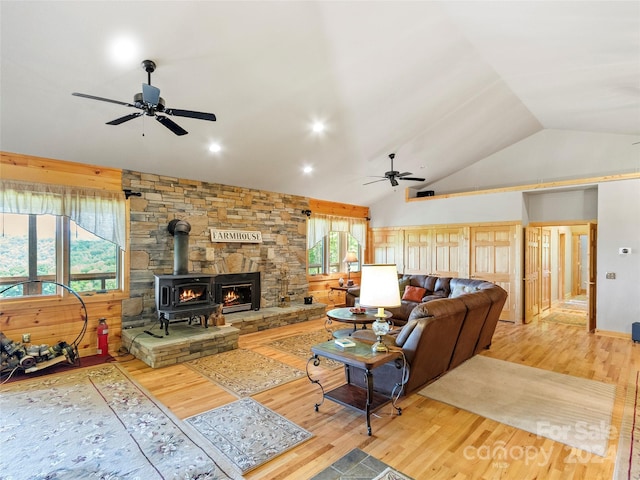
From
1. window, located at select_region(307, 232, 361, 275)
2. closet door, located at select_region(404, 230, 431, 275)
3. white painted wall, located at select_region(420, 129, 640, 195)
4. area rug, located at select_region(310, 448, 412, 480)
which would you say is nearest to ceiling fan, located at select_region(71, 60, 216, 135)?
area rug, located at select_region(310, 448, 412, 480)

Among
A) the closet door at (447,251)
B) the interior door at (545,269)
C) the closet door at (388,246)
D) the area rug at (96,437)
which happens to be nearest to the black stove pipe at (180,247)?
the area rug at (96,437)

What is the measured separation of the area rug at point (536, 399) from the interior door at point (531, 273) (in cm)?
324

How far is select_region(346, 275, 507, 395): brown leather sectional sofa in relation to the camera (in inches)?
123

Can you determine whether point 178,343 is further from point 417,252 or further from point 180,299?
point 417,252

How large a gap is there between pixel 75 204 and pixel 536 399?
603cm

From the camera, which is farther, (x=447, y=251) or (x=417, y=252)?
(x=417, y=252)

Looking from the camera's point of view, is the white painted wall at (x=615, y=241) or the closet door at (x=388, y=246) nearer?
the white painted wall at (x=615, y=241)

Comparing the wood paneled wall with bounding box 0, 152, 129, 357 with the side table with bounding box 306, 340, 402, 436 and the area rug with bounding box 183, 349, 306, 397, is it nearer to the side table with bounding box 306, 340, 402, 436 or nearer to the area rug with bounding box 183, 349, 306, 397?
the area rug with bounding box 183, 349, 306, 397

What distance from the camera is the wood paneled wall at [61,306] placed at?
4211 mm

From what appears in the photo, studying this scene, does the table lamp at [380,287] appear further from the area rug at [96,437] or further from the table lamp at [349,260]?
the table lamp at [349,260]

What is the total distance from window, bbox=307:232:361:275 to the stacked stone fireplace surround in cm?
56

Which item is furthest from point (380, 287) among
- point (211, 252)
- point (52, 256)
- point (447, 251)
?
point (447, 251)

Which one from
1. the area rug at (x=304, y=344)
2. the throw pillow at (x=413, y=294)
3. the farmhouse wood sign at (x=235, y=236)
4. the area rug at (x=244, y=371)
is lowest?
the area rug at (x=304, y=344)

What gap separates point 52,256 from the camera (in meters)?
4.55
